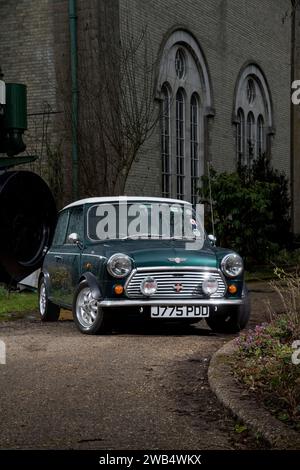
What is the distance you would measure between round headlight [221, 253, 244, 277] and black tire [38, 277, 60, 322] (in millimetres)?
2685

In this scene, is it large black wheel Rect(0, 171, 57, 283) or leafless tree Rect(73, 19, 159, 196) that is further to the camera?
leafless tree Rect(73, 19, 159, 196)

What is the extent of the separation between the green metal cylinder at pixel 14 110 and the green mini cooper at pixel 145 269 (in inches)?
198

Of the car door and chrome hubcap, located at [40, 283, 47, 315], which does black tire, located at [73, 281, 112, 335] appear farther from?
chrome hubcap, located at [40, 283, 47, 315]

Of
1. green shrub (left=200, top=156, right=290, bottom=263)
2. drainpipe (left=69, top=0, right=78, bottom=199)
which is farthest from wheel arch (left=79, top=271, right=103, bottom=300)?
drainpipe (left=69, top=0, right=78, bottom=199)

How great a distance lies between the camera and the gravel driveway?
484 cm

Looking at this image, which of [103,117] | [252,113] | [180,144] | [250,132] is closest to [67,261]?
[103,117]

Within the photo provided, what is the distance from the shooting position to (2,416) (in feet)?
17.6

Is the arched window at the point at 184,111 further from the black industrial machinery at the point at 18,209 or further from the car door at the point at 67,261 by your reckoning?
the black industrial machinery at the point at 18,209

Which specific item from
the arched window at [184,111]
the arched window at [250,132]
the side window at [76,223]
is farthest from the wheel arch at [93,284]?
the arched window at [250,132]

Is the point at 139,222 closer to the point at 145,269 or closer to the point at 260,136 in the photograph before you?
the point at 145,269

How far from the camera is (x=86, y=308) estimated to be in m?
9.20
